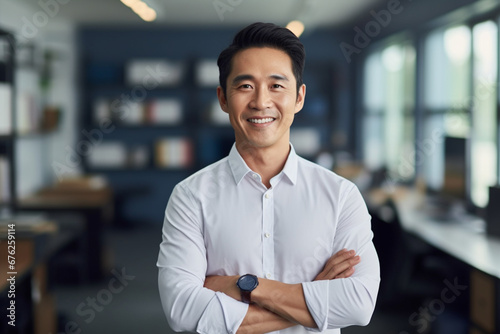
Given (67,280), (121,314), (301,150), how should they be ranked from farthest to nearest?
(301,150) < (67,280) < (121,314)

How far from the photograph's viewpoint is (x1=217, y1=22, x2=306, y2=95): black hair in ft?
4.09

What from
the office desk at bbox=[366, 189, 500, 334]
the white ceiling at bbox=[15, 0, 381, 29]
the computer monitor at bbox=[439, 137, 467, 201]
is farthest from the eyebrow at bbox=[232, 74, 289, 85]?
the white ceiling at bbox=[15, 0, 381, 29]

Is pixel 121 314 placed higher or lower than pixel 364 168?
lower

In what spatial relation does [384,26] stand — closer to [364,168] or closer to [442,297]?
[364,168]

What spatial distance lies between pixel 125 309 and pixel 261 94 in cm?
314

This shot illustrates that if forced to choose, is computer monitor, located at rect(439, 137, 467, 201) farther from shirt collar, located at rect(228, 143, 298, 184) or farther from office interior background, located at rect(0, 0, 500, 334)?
shirt collar, located at rect(228, 143, 298, 184)

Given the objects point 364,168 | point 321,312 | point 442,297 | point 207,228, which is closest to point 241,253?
point 207,228

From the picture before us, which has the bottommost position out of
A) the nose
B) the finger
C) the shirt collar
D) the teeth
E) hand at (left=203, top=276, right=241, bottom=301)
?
hand at (left=203, top=276, right=241, bottom=301)

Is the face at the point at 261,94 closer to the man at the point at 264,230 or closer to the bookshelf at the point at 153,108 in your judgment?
the man at the point at 264,230

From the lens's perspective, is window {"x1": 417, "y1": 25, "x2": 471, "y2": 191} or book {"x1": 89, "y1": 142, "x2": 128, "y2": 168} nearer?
window {"x1": 417, "y1": 25, "x2": 471, "y2": 191}

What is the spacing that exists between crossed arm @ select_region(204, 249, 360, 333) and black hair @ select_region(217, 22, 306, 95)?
0.46m

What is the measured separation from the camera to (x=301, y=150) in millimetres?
7348

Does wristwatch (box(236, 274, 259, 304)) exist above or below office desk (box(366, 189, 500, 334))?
above

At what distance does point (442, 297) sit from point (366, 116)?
439cm
